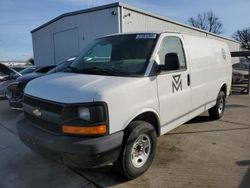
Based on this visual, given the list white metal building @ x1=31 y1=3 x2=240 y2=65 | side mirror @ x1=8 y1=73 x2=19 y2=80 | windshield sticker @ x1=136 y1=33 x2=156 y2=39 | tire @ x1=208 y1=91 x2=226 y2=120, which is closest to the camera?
windshield sticker @ x1=136 y1=33 x2=156 y2=39

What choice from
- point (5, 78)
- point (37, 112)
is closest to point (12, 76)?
point (5, 78)

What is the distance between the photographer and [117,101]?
3168mm

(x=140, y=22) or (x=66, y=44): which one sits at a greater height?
(x=140, y=22)

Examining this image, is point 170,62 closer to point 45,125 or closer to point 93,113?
point 93,113

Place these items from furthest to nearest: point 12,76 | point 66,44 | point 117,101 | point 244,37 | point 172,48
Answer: point 244,37, point 66,44, point 12,76, point 172,48, point 117,101

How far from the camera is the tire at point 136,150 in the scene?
3.38 meters

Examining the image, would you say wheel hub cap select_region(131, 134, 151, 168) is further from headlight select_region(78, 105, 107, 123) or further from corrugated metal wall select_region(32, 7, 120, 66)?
corrugated metal wall select_region(32, 7, 120, 66)

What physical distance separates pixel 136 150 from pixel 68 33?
15357 millimetres

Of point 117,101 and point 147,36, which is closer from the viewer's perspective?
point 117,101

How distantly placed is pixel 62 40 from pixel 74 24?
7.39 feet

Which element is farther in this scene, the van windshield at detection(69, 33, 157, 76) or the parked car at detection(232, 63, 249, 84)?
the parked car at detection(232, 63, 249, 84)

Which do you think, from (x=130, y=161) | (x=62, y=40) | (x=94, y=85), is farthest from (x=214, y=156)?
(x=62, y=40)

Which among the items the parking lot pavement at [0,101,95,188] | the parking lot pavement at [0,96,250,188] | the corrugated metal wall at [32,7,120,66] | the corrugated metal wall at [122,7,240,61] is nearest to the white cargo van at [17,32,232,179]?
the parking lot pavement at [0,96,250,188]

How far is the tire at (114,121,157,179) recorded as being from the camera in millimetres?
3385
